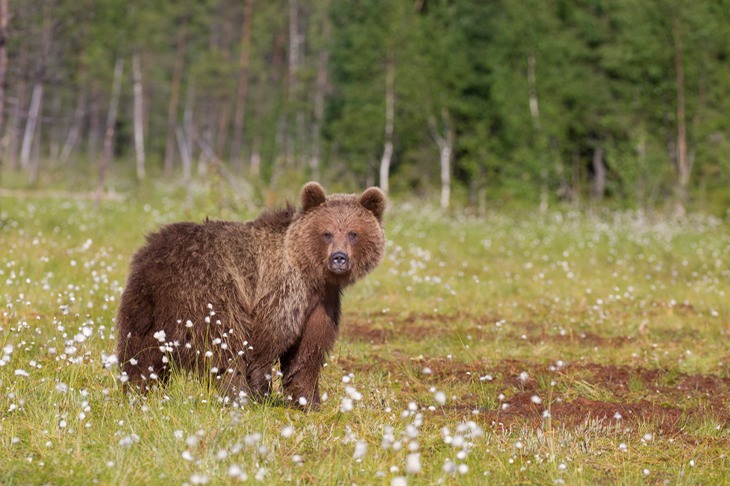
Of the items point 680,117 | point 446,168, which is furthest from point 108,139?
point 680,117

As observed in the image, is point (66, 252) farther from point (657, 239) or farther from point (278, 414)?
point (657, 239)

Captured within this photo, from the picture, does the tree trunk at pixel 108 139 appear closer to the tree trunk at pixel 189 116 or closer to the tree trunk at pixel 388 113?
the tree trunk at pixel 388 113

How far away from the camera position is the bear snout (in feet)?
20.2

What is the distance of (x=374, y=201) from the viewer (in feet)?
22.6

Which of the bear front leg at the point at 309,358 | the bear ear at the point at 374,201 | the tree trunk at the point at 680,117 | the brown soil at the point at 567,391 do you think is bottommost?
the brown soil at the point at 567,391

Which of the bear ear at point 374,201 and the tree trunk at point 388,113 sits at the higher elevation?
the tree trunk at point 388,113

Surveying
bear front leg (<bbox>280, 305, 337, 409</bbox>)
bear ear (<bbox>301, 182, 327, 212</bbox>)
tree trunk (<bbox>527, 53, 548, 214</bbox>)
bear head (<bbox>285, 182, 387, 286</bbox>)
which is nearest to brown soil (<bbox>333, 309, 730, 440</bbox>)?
bear front leg (<bbox>280, 305, 337, 409</bbox>)

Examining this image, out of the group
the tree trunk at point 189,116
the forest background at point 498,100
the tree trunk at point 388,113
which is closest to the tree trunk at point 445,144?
the forest background at point 498,100

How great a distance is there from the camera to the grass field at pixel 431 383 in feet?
14.5

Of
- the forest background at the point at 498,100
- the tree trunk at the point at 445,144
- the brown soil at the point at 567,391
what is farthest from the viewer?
the tree trunk at the point at 445,144

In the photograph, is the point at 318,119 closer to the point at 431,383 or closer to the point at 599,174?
the point at 599,174

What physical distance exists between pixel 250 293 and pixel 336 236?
87 centimetres

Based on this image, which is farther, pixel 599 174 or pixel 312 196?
pixel 599 174

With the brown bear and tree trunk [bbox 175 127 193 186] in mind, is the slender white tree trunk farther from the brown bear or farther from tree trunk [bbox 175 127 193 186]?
the brown bear
